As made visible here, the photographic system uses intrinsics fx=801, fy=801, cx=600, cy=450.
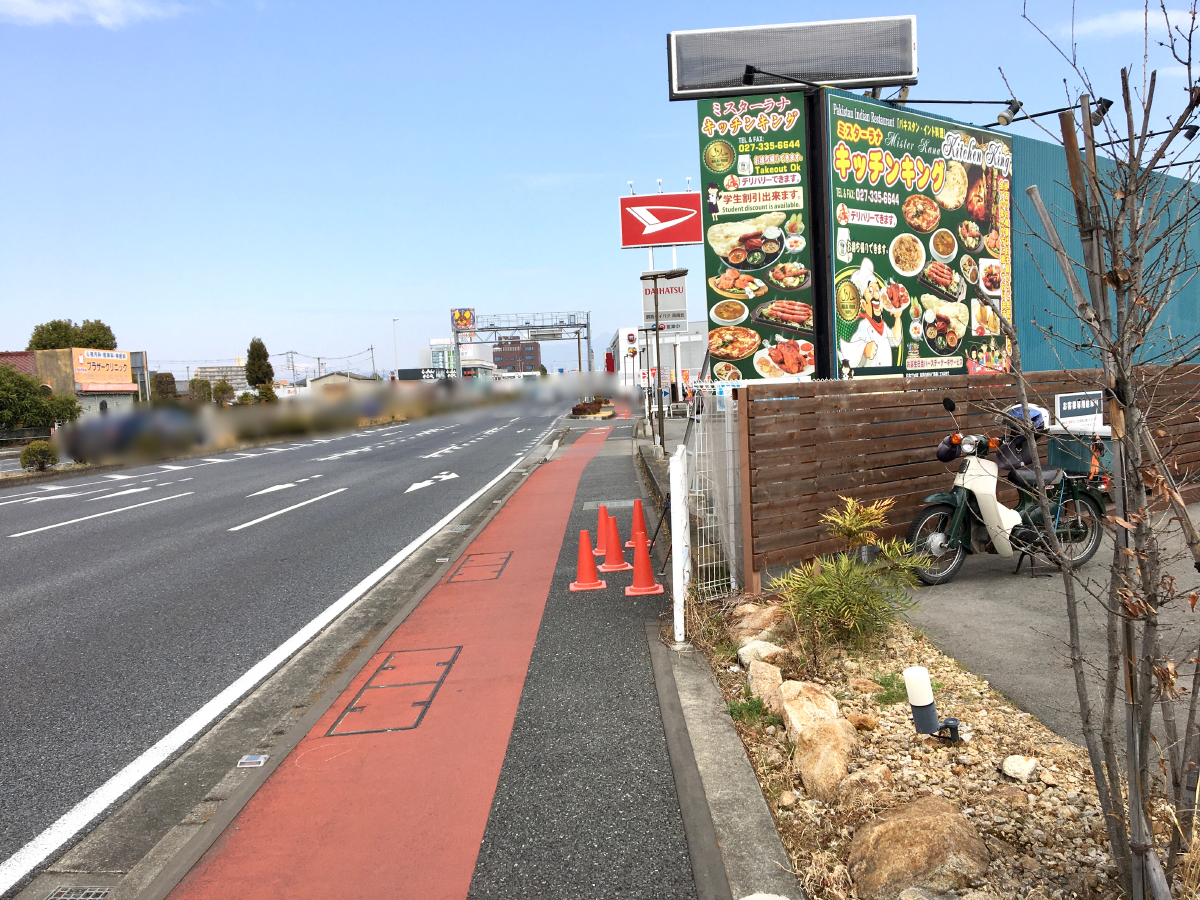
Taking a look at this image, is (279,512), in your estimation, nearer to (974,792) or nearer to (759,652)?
(759,652)

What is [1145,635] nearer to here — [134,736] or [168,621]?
[134,736]

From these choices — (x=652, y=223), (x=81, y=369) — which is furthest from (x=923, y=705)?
(x=81, y=369)

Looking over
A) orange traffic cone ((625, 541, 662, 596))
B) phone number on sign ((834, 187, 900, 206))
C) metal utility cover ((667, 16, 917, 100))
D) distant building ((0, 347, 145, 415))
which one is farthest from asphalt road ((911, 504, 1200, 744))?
distant building ((0, 347, 145, 415))

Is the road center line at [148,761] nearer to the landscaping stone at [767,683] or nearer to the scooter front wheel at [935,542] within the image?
the landscaping stone at [767,683]

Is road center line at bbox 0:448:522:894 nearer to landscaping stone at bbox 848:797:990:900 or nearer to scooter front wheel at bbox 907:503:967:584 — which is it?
landscaping stone at bbox 848:797:990:900

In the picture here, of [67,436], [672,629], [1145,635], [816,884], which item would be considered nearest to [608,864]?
[816,884]

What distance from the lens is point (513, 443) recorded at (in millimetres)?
30484

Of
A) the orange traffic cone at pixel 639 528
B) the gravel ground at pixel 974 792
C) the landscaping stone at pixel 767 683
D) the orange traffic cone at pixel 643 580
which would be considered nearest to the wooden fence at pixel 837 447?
the orange traffic cone at pixel 643 580

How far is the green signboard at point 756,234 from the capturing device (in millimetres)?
10852

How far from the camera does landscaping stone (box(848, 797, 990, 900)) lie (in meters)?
2.77

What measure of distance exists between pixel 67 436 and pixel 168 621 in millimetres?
1888

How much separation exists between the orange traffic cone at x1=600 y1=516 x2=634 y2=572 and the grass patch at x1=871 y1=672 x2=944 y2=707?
3.53 meters

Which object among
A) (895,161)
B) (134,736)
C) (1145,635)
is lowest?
(134,736)

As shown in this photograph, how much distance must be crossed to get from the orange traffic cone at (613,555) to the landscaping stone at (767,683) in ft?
10.5
